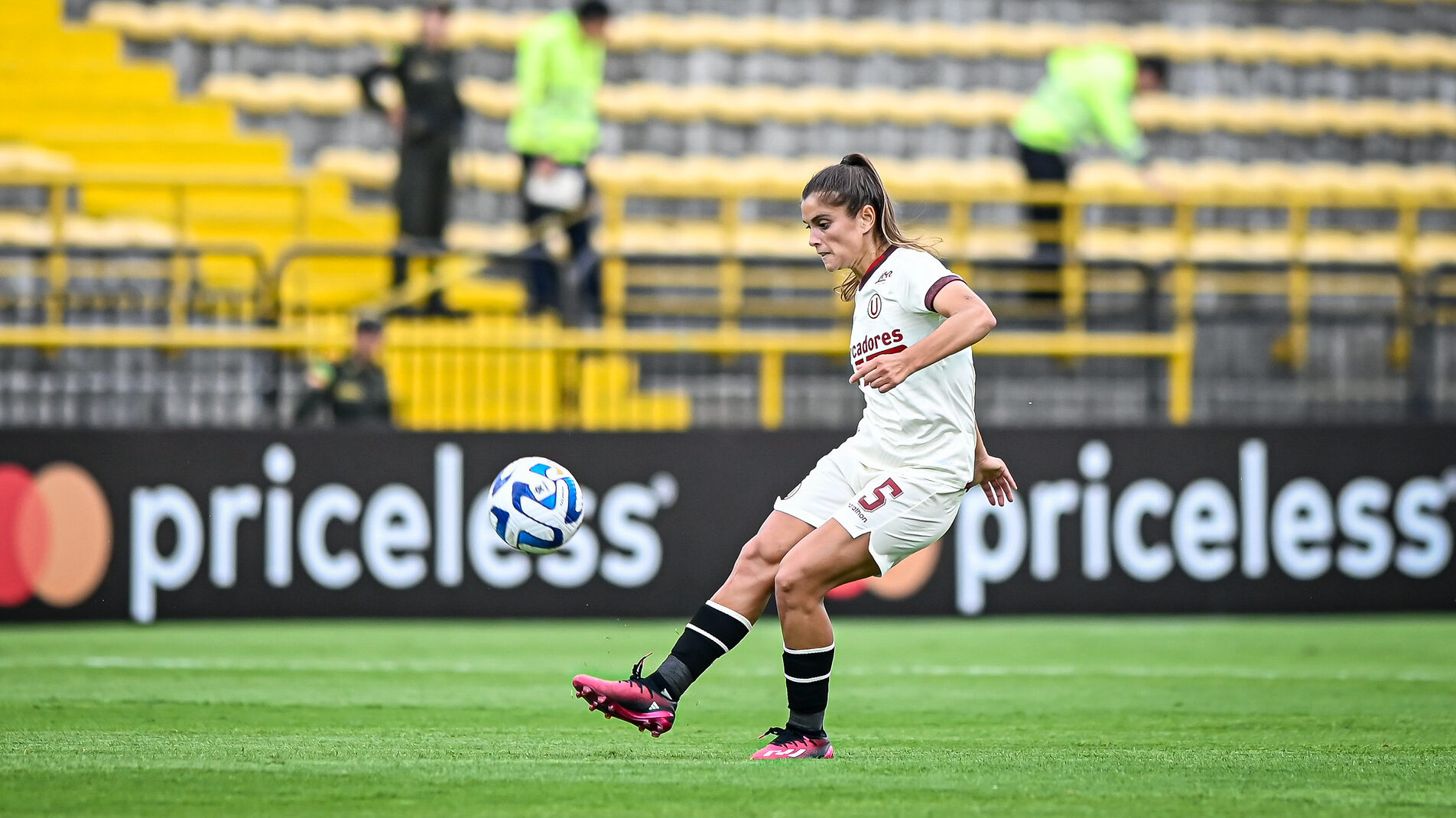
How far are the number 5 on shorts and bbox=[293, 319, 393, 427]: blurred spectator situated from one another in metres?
7.03

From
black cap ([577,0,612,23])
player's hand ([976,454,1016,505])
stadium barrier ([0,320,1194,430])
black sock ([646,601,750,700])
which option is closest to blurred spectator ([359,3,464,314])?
black cap ([577,0,612,23])

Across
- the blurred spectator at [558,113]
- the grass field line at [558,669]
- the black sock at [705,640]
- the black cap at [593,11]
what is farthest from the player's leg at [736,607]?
the black cap at [593,11]

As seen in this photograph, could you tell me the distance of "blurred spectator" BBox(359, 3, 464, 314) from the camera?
15.7m

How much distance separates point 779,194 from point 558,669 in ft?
19.1

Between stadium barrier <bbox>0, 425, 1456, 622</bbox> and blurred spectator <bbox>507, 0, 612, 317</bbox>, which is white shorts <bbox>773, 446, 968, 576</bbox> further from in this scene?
blurred spectator <bbox>507, 0, 612, 317</bbox>

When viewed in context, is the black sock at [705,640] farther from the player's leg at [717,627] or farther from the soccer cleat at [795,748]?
the soccer cleat at [795,748]

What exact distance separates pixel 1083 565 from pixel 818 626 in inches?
272

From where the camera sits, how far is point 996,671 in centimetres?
999

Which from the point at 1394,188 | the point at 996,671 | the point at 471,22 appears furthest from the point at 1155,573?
the point at 471,22

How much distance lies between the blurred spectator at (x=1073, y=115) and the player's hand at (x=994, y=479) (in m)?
9.33

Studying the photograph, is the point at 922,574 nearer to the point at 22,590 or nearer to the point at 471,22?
the point at 22,590

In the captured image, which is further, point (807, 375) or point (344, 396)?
point (807, 375)

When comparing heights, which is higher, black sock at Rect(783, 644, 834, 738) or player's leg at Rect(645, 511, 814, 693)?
player's leg at Rect(645, 511, 814, 693)

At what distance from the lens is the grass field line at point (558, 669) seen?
9727 mm
